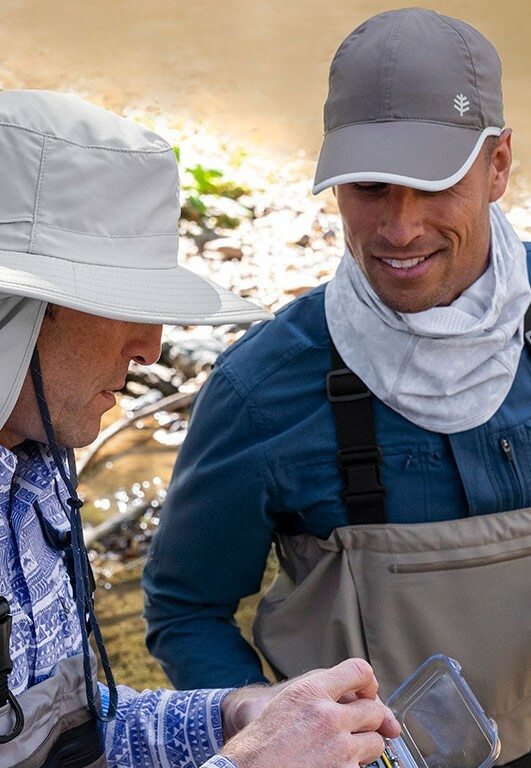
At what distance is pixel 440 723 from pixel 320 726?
405mm

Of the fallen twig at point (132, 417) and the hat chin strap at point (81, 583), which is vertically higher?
the hat chin strap at point (81, 583)

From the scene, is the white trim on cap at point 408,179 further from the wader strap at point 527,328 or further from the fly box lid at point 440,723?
the fly box lid at point 440,723

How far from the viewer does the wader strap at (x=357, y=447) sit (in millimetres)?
2293

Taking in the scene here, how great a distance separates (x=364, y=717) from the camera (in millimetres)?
1717

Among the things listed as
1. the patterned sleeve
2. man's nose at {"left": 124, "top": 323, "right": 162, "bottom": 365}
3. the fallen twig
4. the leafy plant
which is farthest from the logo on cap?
the leafy plant

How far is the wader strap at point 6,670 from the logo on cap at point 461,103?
1.26m

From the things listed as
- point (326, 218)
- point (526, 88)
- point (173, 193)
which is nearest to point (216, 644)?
point (173, 193)

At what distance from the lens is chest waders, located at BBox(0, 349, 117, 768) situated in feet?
5.47

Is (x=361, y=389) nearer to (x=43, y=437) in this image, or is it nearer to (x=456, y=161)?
(x=456, y=161)

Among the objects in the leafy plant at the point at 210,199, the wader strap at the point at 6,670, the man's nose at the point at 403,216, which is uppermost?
the man's nose at the point at 403,216

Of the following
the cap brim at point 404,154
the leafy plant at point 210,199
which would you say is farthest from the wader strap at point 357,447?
the leafy plant at point 210,199

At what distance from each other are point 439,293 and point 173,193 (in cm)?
72

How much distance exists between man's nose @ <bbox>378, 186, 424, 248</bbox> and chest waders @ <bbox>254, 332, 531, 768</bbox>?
0.93ft

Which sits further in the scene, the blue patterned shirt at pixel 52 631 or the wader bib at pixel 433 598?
the wader bib at pixel 433 598
